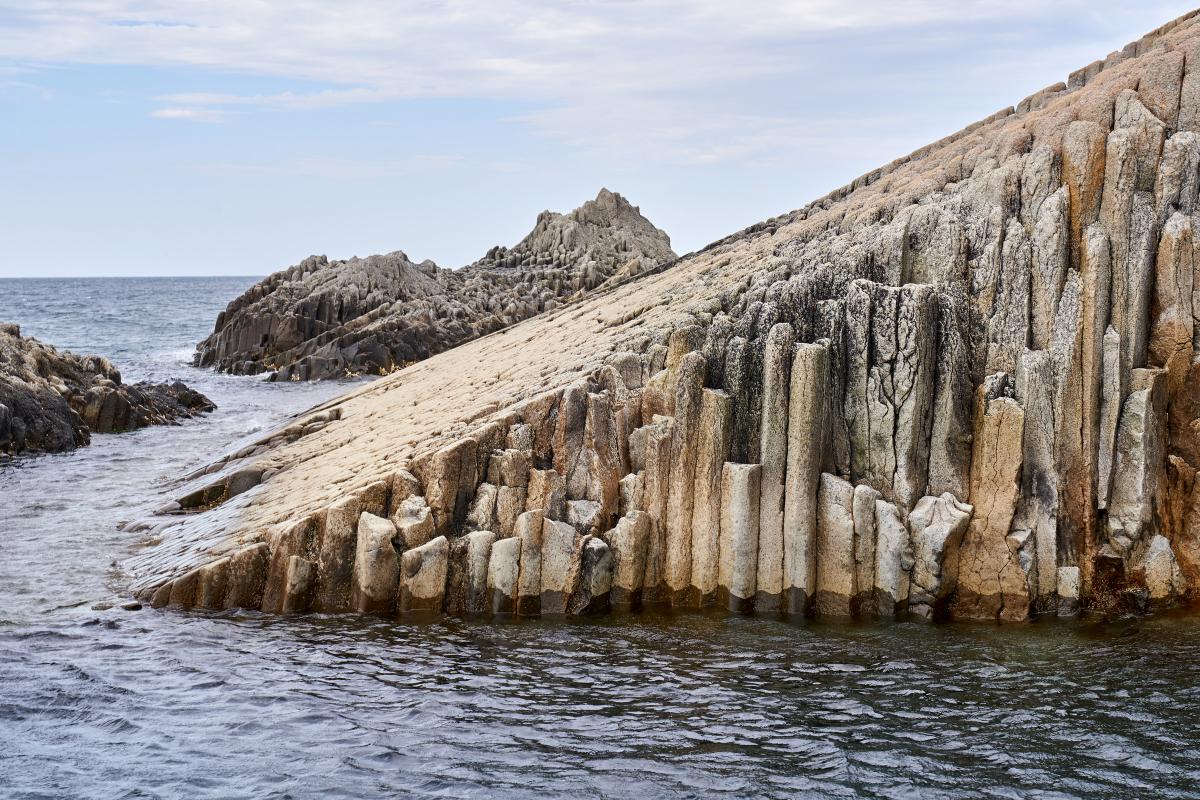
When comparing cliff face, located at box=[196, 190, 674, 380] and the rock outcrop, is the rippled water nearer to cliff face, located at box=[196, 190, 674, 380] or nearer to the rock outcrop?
the rock outcrop

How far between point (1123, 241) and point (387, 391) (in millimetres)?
19638

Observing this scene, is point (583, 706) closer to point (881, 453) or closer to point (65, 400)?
point (881, 453)

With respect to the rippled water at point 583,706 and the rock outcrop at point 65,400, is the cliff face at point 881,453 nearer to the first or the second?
the rippled water at point 583,706

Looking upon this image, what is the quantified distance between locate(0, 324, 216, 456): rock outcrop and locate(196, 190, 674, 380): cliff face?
19.0 meters

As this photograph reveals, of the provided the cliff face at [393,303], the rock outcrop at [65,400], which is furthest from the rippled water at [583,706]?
the cliff face at [393,303]

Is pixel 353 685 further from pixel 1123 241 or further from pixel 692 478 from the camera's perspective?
pixel 1123 241

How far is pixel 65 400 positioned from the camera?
35.9 metres

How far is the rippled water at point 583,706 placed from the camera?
11.9 meters

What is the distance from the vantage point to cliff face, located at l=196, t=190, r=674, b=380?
64750 mm

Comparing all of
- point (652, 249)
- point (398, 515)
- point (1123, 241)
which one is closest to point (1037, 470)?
point (1123, 241)

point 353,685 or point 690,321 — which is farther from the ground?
point 690,321

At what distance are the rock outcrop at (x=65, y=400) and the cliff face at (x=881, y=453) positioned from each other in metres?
16.3

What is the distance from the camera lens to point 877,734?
12766mm

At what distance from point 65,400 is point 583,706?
28081 mm
